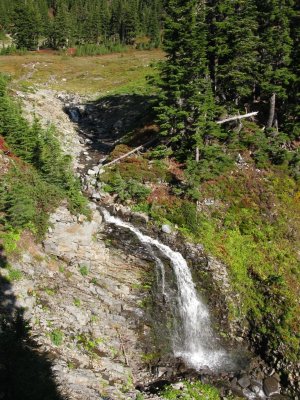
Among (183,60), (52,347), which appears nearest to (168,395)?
(52,347)

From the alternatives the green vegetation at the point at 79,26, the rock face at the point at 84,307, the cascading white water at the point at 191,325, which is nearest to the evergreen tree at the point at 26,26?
the green vegetation at the point at 79,26

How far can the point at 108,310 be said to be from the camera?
62.0ft

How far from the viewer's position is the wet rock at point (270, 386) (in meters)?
18.3

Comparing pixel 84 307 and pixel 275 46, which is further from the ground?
pixel 275 46

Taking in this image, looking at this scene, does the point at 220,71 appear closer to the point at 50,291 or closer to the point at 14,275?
the point at 50,291

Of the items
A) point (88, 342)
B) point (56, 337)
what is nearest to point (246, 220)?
point (88, 342)

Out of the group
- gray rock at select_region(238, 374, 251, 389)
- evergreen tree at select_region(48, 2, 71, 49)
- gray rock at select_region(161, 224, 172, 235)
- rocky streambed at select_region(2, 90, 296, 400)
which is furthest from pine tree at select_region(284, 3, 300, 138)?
evergreen tree at select_region(48, 2, 71, 49)

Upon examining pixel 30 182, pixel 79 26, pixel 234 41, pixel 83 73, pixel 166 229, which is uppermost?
pixel 79 26

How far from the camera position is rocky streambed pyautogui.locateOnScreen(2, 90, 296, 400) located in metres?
16.0

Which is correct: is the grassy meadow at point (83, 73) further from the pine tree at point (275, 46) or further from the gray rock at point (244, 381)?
the gray rock at point (244, 381)

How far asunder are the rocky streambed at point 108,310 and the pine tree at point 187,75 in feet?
27.1

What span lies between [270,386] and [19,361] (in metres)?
12.9

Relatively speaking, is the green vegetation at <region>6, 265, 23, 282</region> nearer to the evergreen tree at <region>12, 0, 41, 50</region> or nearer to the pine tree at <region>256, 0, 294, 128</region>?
the pine tree at <region>256, 0, 294, 128</region>

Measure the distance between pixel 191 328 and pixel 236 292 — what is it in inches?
134
